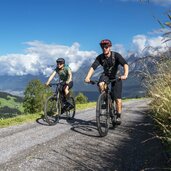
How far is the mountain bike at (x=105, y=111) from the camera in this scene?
11.5 m

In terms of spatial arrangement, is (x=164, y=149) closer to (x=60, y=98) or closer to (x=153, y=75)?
(x=153, y=75)

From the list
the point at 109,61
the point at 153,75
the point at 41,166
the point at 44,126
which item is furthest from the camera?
the point at 44,126

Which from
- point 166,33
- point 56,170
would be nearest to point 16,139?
point 56,170

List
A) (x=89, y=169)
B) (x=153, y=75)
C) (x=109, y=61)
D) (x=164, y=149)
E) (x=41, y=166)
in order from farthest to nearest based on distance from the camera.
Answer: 1. (x=109, y=61)
2. (x=153, y=75)
3. (x=164, y=149)
4. (x=41, y=166)
5. (x=89, y=169)

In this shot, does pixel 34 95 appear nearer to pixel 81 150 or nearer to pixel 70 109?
pixel 70 109

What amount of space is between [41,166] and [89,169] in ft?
3.67

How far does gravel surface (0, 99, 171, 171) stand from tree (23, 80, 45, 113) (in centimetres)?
7649

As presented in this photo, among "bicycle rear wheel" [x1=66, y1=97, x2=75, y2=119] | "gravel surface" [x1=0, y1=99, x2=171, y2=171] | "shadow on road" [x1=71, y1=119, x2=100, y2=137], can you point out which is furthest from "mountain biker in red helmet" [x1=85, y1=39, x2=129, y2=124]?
"bicycle rear wheel" [x1=66, y1=97, x2=75, y2=119]

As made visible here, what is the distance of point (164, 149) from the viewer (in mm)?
8367

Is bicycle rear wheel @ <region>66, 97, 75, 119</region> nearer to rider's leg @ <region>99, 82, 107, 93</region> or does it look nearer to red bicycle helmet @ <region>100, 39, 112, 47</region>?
rider's leg @ <region>99, 82, 107, 93</region>

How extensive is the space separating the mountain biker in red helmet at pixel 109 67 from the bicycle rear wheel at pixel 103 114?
0.38 m

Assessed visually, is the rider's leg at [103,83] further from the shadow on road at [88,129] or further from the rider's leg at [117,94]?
the shadow on road at [88,129]

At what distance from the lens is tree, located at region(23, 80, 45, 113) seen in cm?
8931

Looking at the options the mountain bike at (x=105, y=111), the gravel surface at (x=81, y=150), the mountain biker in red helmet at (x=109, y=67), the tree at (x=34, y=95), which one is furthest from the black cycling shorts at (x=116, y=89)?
the tree at (x=34, y=95)
